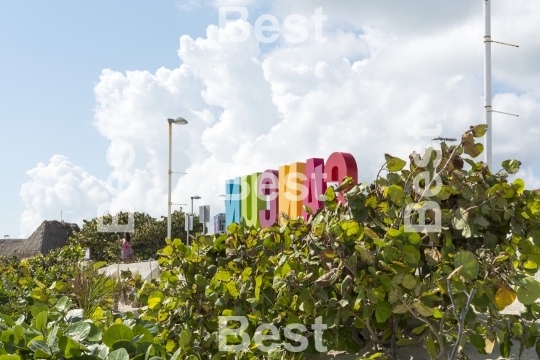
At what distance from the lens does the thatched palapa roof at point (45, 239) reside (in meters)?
33.3

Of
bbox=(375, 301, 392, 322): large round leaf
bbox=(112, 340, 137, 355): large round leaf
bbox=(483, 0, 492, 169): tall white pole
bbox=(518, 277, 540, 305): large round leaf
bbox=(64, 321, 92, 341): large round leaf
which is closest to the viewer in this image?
bbox=(112, 340, 137, 355): large round leaf

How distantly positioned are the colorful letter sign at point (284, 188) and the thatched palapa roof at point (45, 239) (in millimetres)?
20891

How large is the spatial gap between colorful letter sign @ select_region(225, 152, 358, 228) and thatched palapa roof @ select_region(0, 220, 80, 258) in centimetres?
2089

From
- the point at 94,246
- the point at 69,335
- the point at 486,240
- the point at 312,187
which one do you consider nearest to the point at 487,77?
the point at 312,187

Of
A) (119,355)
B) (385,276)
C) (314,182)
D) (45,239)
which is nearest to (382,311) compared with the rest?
(385,276)

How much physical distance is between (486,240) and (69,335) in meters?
2.17

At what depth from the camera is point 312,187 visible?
11234 mm

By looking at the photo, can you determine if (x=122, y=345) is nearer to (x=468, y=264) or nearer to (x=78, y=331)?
(x=78, y=331)

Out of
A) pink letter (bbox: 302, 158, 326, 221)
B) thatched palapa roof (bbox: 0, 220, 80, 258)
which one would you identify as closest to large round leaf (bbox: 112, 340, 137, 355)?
pink letter (bbox: 302, 158, 326, 221)

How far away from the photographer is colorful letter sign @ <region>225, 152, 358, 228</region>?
33.8 feet

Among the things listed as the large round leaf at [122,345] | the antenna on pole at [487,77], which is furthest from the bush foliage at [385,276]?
the antenna on pole at [487,77]

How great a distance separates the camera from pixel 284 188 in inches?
500

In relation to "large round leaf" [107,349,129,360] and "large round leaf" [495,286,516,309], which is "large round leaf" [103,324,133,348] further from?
"large round leaf" [495,286,516,309]

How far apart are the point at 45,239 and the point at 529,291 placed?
3446cm
